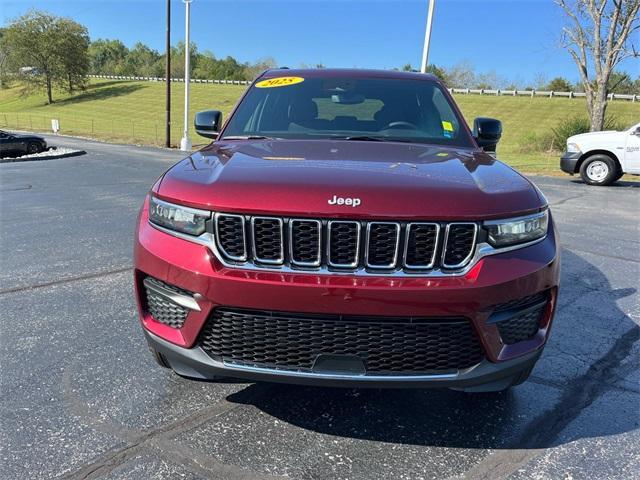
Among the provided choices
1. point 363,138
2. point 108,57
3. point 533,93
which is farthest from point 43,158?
point 108,57

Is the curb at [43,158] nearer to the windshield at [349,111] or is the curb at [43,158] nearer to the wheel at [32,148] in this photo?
the wheel at [32,148]

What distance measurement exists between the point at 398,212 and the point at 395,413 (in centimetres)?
119

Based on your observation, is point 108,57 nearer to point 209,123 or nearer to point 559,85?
point 559,85

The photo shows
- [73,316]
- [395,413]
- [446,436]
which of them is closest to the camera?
[446,436]

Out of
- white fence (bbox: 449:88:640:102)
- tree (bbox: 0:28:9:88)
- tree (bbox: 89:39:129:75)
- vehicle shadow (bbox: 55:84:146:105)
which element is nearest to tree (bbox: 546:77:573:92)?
white fence (bbox: 449:88:640:102)

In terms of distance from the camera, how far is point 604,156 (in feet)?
43.1

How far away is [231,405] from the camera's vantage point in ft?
9.12

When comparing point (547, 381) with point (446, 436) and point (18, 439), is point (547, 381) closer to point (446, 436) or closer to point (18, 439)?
point (446, 436)

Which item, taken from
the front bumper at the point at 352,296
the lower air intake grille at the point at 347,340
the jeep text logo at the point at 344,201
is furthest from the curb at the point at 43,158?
the jeep text logo at the point at 344,201

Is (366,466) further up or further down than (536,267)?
further down

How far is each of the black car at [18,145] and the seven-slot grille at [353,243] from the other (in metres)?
22.8

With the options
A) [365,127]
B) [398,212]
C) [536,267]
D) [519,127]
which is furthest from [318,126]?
[519,127]

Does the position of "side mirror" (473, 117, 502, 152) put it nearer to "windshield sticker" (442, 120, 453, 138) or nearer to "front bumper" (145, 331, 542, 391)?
"windshield sticker" (442, 120, 453, 138)

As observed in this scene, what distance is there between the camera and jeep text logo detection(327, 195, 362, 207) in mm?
2141
